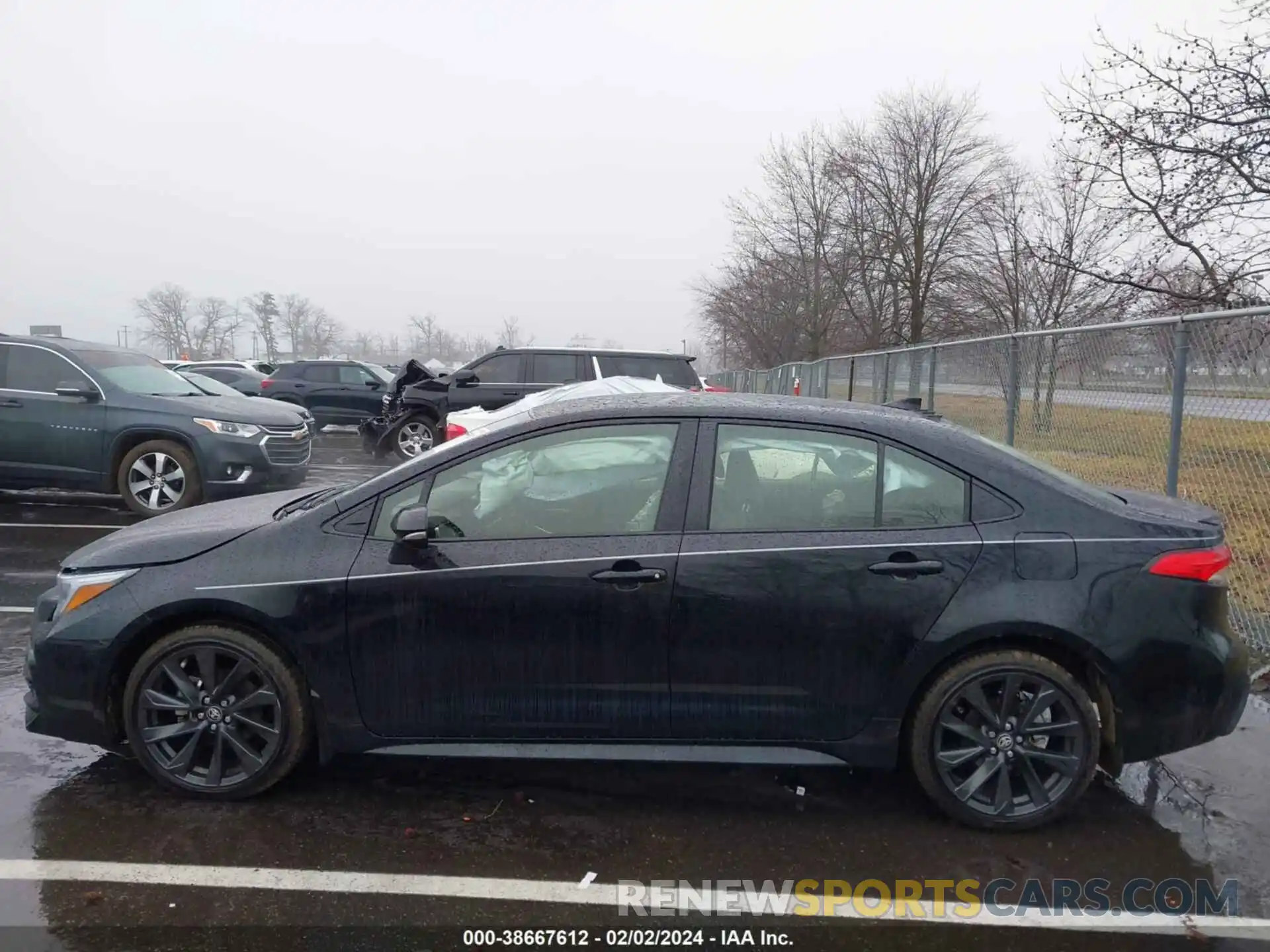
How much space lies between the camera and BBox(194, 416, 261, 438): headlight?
8570 millimetres

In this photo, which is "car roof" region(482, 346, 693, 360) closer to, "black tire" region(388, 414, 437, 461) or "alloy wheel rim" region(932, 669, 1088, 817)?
"black tire" region(388, 414, 437, 461)

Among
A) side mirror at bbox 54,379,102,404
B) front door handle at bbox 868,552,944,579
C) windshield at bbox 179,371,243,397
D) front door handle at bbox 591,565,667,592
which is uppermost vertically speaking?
windshield at bbox 179,371,243,397

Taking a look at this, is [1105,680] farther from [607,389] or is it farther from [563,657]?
[607,389]

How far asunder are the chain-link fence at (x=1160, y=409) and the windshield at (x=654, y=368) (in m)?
4.37

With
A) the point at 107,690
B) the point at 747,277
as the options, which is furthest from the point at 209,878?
the point at 747,277

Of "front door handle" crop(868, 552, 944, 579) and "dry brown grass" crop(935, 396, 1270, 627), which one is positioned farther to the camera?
"dry brown grass" crop(935, 396, 1270, 627)

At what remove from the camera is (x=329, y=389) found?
754 inches

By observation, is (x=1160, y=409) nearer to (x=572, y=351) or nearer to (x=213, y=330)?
(x=572, y=351)

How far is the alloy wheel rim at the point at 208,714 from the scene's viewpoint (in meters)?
3.27

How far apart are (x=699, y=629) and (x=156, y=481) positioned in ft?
24.4

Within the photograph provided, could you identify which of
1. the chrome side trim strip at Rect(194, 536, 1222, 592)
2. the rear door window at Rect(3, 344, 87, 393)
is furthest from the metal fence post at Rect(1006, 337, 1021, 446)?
the rear door window at Rect(3, 344, 87, 393)

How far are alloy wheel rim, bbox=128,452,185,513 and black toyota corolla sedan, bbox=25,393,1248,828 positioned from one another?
5709 mm

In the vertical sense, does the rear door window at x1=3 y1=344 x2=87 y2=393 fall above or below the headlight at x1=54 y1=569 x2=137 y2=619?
above

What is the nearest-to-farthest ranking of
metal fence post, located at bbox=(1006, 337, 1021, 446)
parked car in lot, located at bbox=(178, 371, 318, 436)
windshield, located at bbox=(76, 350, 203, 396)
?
metal fence post, located at bbox=(1006, 337, 1021, 446) < windshield, located at bbox=(76, 350, 203, 396) < parked car in lot, located at bbox=(178, 371, 318, 436)
